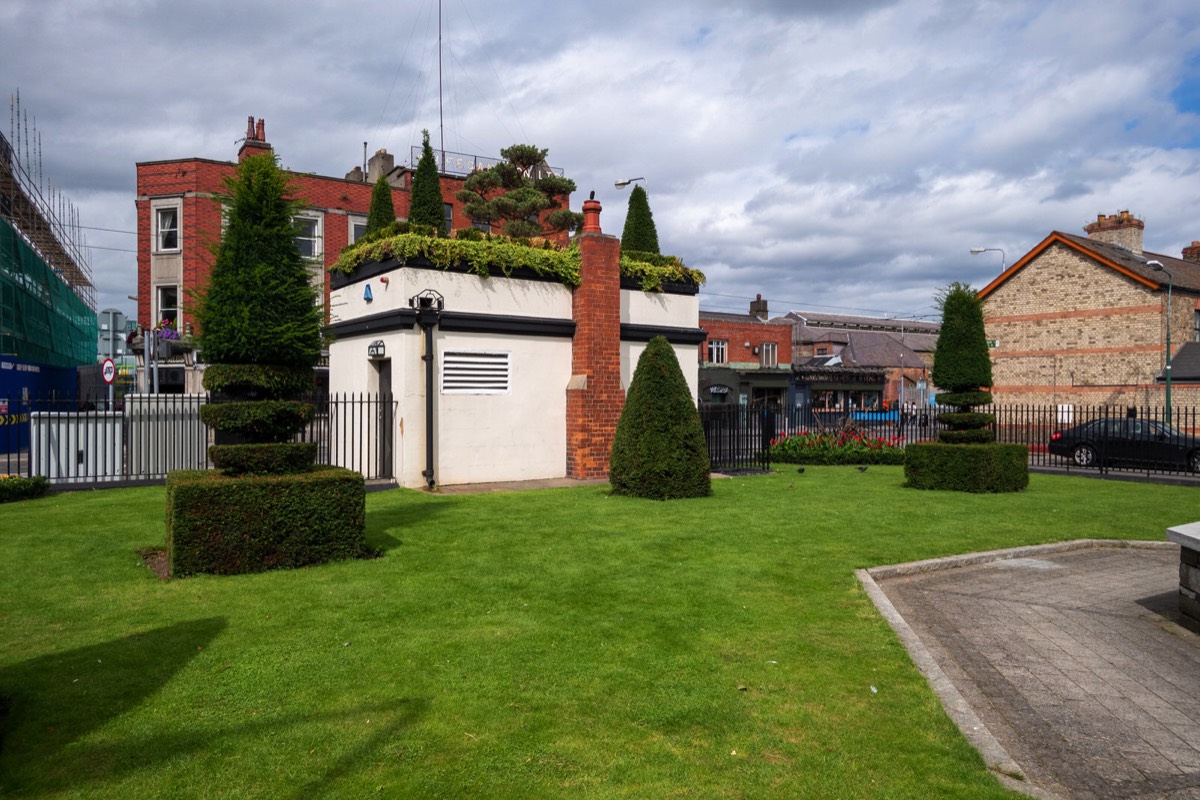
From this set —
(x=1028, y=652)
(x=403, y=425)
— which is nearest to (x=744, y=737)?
(x=1028, y=652)

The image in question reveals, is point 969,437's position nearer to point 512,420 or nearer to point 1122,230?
point 512,420

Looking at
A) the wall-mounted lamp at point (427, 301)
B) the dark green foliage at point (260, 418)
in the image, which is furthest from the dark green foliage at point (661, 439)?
the dark green foliage at point (260, 418)

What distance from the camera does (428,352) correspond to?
14344 mm

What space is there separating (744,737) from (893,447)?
65.7 feet

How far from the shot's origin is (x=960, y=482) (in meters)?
15.4

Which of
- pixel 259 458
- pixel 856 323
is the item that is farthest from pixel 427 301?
pixel 856 323

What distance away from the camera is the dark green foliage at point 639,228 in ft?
60.2

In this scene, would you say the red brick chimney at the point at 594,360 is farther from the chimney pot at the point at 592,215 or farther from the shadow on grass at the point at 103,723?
the shadow on grass at the point at 103,723

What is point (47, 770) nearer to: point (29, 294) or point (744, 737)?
point (744, 737)

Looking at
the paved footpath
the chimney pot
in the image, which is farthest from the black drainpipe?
the paved footpath

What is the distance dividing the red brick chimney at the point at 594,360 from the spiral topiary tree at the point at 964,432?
6.28 m

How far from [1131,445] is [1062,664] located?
63.6 feet

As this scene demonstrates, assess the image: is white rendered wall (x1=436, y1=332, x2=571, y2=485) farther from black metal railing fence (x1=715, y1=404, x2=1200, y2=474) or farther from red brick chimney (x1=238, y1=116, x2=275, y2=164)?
red brick chimney (x1=238, y1=116, x2=275, y2=164)

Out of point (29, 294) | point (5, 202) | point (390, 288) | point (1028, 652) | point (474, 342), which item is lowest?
point (1028, 652)
